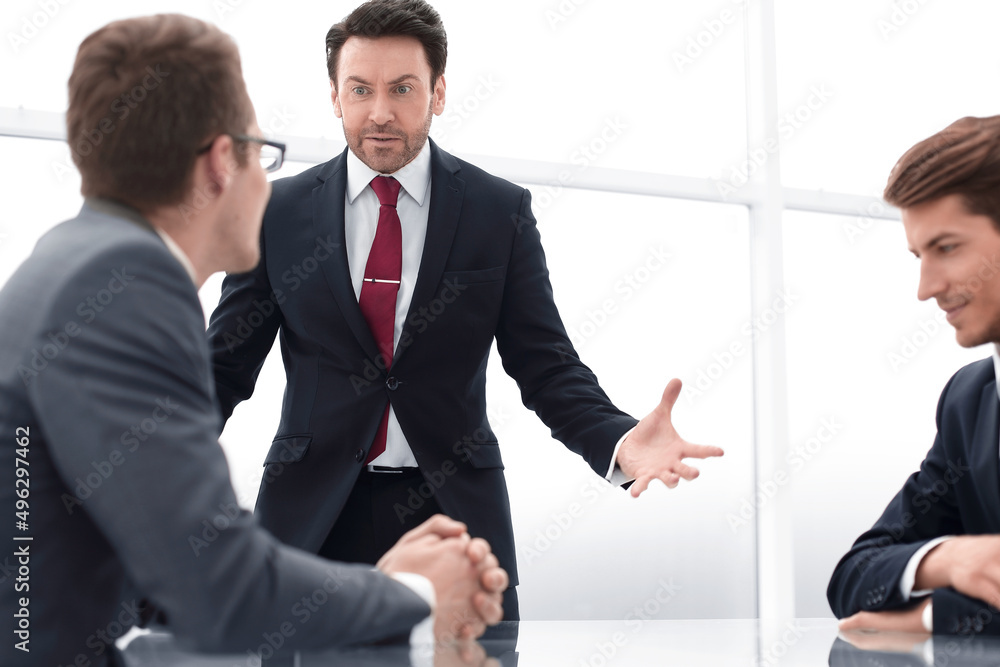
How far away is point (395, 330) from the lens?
2139mm

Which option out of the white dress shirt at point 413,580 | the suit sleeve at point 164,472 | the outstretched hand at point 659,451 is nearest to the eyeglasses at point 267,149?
the white dress shirt at point 413,580

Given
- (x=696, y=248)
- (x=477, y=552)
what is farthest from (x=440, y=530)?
(x=696, y=248)

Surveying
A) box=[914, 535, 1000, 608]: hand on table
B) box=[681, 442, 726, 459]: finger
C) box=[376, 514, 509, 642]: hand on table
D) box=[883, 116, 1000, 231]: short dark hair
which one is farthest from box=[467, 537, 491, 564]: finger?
box=[883, 116, 1000, 231]: short dark hair

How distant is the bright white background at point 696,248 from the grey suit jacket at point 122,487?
3363 millimetres

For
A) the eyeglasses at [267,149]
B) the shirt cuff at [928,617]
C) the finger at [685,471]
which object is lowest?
the shirt cuff at [928,617]

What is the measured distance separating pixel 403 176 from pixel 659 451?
37.7 inches

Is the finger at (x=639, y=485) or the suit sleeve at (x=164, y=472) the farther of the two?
the finger at (x=639, y=485)

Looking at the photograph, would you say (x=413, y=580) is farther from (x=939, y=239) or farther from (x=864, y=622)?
(x=939, y=239)

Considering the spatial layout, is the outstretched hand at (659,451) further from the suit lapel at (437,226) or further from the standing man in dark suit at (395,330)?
the suit lapel at (437,226)

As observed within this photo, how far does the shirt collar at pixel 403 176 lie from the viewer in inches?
89.9

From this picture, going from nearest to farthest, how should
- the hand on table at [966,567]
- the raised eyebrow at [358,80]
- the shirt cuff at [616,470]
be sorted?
the hand on table at [966,567] < the shirt cuff at [616,470] < the raised eyebrow at [358,80]

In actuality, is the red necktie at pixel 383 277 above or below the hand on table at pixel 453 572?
above

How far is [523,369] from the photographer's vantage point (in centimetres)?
228

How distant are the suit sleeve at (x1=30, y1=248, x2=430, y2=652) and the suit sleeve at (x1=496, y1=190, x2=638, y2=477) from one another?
1305 millimetres
